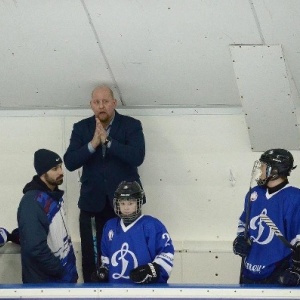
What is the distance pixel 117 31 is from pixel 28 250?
1.20 metres

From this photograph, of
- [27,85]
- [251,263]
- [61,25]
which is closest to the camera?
[251,263]

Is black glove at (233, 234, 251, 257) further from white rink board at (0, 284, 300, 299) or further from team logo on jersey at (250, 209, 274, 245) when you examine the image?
white rink board at (0, 284, 300, 299)

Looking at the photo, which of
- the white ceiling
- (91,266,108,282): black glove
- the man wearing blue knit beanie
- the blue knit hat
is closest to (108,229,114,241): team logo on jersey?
(91,266,108,282): black glove

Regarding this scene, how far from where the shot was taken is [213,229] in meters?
5.16

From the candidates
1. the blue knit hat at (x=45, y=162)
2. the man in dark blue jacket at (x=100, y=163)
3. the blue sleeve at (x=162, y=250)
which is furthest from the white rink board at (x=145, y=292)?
the man in dark blue jacket at (x=100, y=163)

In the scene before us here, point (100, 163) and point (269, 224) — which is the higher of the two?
point (100, 163)

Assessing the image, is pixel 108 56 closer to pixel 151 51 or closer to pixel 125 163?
pixel 151 51

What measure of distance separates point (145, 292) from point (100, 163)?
132cm

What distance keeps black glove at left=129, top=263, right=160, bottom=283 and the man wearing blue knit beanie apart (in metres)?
0.52

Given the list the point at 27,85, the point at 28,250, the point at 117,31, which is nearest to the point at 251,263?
the point at 28,250

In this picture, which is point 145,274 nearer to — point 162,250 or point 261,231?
point 162,250

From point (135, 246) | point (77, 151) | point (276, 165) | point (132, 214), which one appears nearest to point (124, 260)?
point (135, 246)

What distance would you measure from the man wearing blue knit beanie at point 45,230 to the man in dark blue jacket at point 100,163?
38cm

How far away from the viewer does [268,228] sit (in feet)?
13.5
